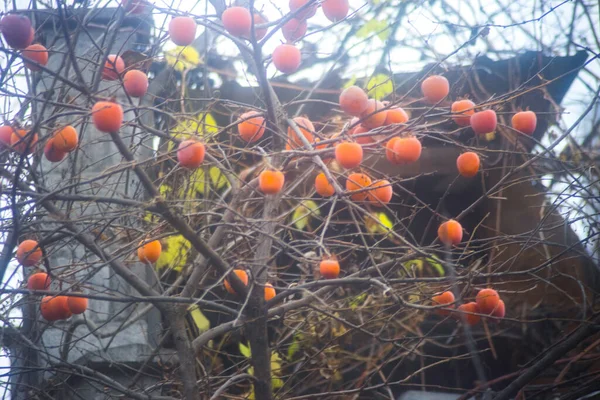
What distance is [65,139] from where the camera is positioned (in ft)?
6.99

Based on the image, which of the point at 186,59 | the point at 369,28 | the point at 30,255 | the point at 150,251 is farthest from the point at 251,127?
the point at 369,28

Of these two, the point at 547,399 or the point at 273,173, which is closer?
the point at 273,173

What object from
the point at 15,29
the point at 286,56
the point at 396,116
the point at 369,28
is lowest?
the point at 396,116

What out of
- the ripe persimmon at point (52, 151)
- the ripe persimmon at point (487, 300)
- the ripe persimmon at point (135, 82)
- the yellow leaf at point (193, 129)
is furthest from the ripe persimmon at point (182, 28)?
the ripe persimmon at point (487, 300)

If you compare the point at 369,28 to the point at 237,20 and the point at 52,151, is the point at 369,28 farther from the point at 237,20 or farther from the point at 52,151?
the point at 52,151

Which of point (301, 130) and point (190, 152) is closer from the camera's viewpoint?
point (190, 152)

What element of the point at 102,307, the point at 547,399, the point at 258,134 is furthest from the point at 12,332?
the point at 547,399

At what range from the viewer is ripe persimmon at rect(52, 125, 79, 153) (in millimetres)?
2131

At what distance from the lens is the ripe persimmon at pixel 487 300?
241cm

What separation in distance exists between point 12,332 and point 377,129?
176 centimetres

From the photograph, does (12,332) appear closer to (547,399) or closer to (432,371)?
(547,399)

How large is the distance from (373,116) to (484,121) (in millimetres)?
417

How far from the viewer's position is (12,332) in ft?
8.86

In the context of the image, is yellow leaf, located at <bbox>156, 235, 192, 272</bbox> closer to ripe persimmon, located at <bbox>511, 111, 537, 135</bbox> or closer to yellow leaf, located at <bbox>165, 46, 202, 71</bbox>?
yellow leaf, located at <bbox>165, 46, 202, 71</bbox>
